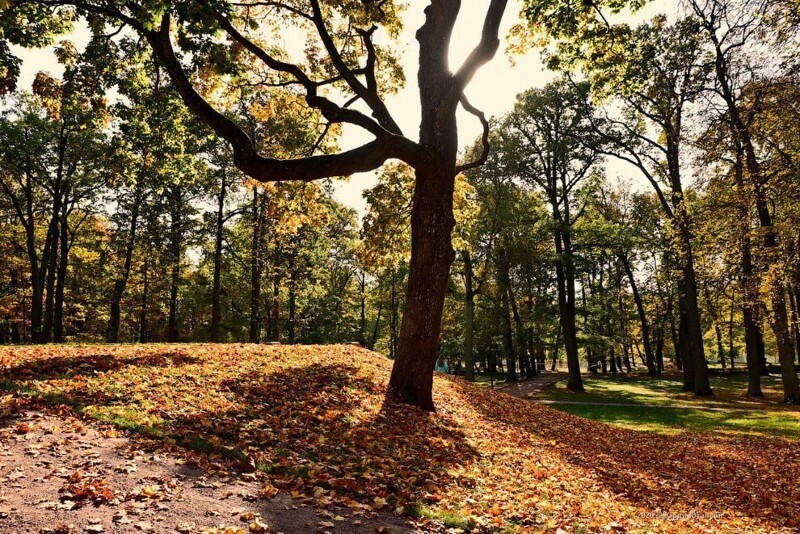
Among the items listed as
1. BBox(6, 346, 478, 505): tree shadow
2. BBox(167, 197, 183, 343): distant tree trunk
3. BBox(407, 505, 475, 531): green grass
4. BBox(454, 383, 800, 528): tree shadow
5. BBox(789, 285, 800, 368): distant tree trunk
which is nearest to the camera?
BBox(407, 505, 475, 531): green grass

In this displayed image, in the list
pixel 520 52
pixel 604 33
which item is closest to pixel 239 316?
pixel 520 52

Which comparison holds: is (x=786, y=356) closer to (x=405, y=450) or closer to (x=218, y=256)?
(x=405, y=450)

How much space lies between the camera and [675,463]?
379 inches

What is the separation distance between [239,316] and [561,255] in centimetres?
2442

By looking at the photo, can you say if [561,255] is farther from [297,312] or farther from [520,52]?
[297,312]

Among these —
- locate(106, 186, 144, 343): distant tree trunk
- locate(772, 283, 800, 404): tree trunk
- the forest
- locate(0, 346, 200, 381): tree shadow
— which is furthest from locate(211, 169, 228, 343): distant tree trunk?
locate(772, 283, 800, 404): tree trunk

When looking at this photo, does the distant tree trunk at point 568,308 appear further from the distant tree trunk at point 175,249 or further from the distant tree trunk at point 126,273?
the distant tree trunk at point 126,273

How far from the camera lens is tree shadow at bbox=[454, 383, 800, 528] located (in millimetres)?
7203

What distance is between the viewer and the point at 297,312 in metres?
37.1

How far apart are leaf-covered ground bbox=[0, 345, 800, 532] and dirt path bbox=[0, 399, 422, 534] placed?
0.37 meters

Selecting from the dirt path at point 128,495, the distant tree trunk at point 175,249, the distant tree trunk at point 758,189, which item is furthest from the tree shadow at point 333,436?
the distant tree trunk at point 175,249

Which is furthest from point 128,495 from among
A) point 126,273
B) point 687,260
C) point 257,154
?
point 126,273

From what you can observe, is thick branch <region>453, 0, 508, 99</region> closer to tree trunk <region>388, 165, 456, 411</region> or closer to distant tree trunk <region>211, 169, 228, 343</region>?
tree trunk <region>388, 165, 456, 411</region>

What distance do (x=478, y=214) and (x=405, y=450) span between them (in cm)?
1982
